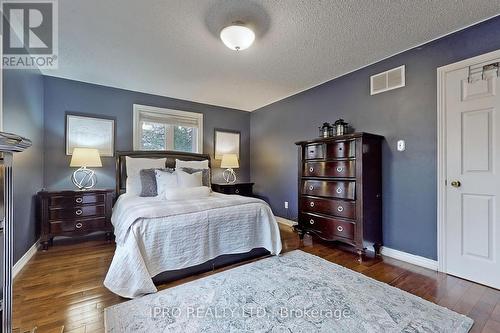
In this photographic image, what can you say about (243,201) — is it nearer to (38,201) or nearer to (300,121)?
(300,121)

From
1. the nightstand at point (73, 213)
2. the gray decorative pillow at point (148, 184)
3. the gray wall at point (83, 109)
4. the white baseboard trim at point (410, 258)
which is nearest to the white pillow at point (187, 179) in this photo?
the gray decorative pillow at point (148, 184)

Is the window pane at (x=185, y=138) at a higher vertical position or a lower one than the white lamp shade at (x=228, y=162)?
higher

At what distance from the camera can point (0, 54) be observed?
206 cm

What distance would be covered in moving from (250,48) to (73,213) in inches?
126

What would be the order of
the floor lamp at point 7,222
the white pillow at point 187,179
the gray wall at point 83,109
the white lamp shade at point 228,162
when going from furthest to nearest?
the white lamp shade at point 228,162, the gray wall at point 83,109, the white pillow at point 187,179, the floor lamp at point 7,222

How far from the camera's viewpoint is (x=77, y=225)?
312 cm

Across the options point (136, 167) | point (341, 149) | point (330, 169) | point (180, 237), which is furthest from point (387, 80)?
point (136, 167)

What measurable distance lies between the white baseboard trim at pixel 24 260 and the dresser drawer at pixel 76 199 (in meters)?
0.56

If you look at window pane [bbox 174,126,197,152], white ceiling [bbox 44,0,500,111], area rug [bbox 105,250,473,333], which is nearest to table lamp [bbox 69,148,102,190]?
white ceiling [bbox 44,0,500,111]

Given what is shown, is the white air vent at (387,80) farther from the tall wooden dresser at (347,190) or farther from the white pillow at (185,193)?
the white pillow at (185,193)

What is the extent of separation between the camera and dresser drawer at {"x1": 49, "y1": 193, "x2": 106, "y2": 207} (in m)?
3.02

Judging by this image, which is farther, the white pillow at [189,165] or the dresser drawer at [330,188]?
the white pillow at [189,165]

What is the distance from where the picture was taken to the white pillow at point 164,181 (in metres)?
3.21

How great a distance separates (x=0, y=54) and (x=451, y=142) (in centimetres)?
441
